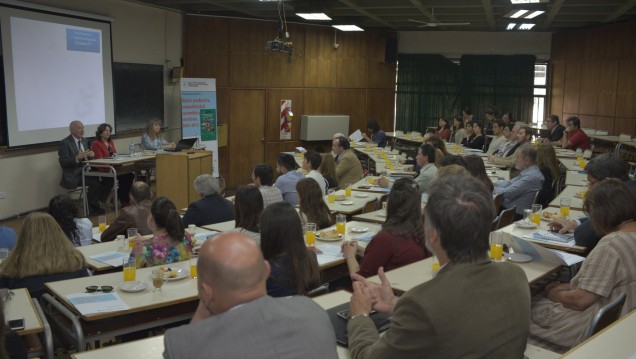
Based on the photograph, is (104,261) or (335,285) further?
(335,285)

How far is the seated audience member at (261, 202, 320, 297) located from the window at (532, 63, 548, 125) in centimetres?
1470

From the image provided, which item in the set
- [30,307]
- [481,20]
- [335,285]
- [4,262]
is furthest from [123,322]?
[481,20]

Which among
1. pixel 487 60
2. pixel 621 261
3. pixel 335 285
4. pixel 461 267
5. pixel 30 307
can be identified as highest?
pixel 487 60

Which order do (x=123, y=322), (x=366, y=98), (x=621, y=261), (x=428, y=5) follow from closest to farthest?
(x=621, y=261) → (x=123, y=322) → (x=428, y=5) → (x=366, y=98)

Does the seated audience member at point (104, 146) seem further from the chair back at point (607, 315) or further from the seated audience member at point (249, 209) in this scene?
the chair back at point (607, 315)

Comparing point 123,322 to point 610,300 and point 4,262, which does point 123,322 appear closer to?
point 4,262

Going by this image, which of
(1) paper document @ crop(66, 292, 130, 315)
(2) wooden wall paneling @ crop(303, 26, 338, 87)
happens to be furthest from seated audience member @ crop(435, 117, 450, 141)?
(1) paper document @ crop(66, 292, 130, 315)

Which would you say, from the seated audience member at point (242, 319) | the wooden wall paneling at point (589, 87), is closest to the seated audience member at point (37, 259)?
the seated audience member at point (242, 319)

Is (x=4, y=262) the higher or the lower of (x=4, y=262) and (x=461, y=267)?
the lower

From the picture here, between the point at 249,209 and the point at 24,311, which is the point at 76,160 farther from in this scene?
the point at 24,311

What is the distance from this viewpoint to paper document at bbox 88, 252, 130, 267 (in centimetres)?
458

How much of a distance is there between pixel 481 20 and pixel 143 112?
7367 millimetres

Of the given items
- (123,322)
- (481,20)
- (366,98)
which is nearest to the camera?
(123,322)

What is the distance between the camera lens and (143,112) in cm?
1195
